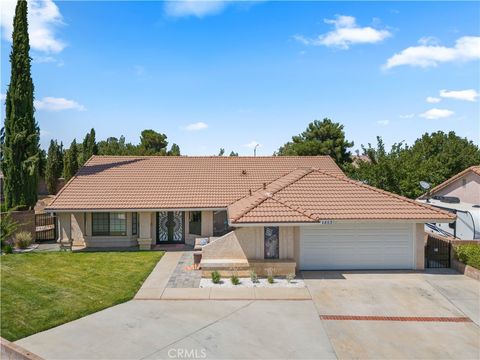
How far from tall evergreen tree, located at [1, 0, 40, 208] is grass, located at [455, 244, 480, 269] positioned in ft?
75.0

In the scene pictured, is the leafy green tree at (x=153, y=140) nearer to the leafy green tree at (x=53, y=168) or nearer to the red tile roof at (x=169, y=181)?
the leafy green tree at (x=53, y=168)

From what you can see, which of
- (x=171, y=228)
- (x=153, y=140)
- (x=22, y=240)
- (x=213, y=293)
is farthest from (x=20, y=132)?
(x=153, y=140)

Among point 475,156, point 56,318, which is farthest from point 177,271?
point 475,156

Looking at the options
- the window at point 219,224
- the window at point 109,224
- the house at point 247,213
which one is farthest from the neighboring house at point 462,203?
the window at point 109,224

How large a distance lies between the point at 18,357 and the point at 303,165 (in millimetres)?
20852

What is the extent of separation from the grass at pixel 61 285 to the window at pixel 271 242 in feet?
16.3

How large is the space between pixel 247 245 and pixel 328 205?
406 centimetres

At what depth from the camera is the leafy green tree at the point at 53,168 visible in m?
45.8

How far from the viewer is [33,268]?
15914 millimetres

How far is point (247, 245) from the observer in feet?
50.7

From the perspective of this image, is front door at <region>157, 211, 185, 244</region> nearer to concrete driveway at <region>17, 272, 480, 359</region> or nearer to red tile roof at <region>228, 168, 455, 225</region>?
red tile roof at <region>228, 168, 455, 225</region>

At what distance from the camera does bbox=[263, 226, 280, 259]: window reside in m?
15.5

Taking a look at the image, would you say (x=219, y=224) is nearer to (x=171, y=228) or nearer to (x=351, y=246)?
(x=171, y=228)

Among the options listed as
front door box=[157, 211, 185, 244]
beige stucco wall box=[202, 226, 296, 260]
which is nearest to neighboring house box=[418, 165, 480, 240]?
beige stucco wall box=[202, 226, 296, 260]
